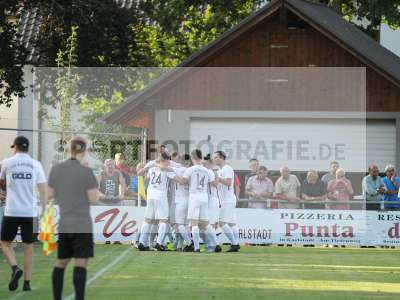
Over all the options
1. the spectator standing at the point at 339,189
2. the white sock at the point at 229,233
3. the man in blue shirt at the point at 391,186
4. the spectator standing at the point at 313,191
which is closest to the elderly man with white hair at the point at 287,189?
the spectator standing at the point at 313,191

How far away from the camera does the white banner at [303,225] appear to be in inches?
1081

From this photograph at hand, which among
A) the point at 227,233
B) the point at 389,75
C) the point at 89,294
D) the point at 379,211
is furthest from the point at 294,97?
the point at 89,294

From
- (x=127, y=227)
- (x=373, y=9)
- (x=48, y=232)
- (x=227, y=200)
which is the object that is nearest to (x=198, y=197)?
(x=227, y=200)

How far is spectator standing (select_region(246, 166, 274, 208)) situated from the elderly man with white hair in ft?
0.79

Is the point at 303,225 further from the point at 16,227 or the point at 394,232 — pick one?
the point at 16,227

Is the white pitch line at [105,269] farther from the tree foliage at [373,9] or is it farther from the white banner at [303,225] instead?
the tree foliage at [373,9]

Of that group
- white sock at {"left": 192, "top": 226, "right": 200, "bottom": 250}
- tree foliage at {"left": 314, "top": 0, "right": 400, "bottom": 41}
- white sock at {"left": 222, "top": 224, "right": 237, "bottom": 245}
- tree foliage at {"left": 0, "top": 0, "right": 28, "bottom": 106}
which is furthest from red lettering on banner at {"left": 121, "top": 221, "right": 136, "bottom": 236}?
tree foliage at {"left": 314, "top": 0, "right": 400, "bottom": 41}

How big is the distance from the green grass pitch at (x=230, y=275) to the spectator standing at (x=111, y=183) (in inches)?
103

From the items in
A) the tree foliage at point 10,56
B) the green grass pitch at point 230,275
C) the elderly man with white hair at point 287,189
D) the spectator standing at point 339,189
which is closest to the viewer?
the green grass pitch at point 230,275

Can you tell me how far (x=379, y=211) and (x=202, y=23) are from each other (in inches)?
706

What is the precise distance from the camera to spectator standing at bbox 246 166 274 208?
92.6ft

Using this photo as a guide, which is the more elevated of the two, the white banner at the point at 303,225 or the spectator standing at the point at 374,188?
the spectator standing at the point at 374,188

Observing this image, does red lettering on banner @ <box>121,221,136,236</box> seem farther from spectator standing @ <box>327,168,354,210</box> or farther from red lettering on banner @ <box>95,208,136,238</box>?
spectator standing @ <box>327,168,354,210</box>

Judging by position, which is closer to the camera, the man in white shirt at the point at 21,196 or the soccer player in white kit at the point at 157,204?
the man in white shirt at the point at 21,196
